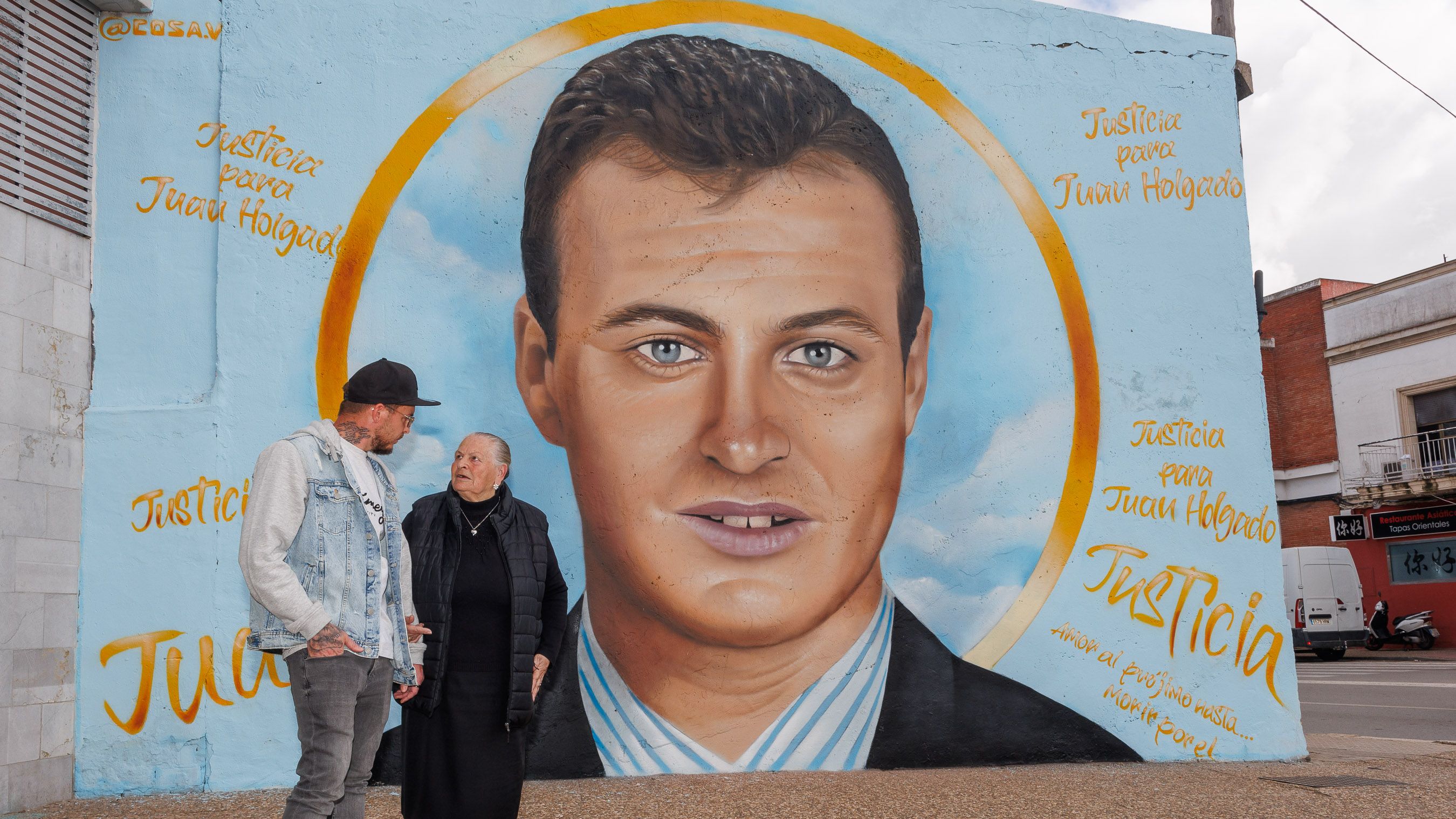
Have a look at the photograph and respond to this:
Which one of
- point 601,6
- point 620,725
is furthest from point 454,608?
point 601,6

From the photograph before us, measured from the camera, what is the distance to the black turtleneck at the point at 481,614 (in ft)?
13.0

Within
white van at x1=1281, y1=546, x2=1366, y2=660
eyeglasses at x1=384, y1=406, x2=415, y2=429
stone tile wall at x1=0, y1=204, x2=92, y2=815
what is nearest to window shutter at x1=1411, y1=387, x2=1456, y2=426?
white van at x1=1281, y1=546, x2=1366, y2=660

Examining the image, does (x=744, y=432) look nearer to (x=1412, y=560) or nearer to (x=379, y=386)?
(x=379, y=386)

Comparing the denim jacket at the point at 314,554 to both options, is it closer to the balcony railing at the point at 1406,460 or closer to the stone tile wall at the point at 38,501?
the stone tile wall at the point at 38,501

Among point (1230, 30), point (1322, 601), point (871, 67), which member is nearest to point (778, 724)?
point (871, 67)

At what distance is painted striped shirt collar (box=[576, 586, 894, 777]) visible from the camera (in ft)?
19.7

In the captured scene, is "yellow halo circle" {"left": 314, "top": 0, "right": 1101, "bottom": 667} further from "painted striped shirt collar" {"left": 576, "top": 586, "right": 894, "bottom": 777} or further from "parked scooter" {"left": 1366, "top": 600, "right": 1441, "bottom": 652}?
"parked scooter" {"left": 1366, "top": 600, "right": 1441, "bottom": 652}

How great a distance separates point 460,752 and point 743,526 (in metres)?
2.49

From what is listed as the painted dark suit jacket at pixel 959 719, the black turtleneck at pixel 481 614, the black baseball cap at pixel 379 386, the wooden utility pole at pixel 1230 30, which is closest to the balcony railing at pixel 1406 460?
the wooden utility pole at pixel 1230 30

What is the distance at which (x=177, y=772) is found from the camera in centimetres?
568

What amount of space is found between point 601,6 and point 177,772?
498cm

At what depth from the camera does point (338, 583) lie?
3527 mm

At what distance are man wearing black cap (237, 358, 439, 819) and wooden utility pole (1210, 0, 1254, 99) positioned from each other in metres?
6.46

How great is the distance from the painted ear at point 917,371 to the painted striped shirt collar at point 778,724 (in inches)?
42.7
